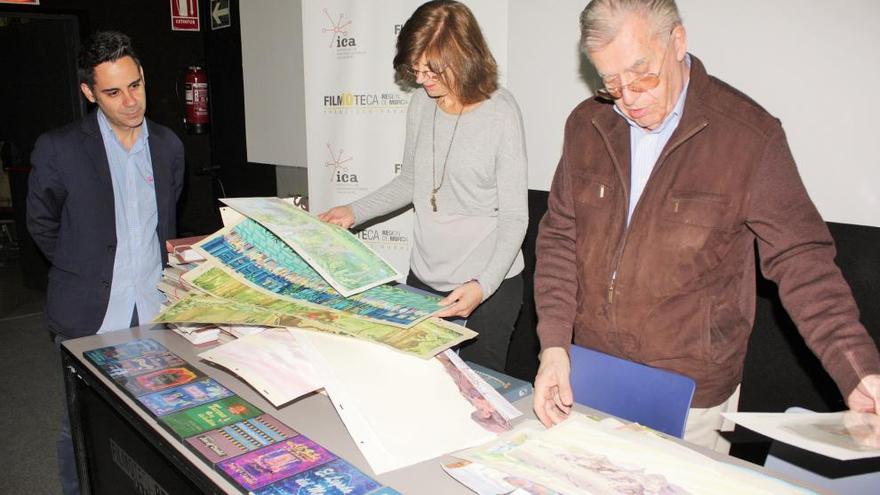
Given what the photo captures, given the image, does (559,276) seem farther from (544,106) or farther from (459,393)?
(544,106)

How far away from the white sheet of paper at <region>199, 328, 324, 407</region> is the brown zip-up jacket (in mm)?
546

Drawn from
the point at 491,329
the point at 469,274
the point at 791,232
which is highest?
the point at 791,232

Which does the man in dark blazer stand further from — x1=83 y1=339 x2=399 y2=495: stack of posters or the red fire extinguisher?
the red fire extinguisher

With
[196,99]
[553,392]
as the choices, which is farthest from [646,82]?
[196,99]

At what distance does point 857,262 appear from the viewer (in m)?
2.10

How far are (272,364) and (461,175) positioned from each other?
871 millimetres

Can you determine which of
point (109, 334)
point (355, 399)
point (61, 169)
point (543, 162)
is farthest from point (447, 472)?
point (543, 162)

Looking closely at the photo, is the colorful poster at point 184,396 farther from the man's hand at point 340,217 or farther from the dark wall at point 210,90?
the dark wall at point 210,90

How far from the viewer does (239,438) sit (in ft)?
4.25

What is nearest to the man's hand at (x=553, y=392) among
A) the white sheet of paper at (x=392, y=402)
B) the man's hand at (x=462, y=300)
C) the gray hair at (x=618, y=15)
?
the white sheet of paper at (x=392, y=402)

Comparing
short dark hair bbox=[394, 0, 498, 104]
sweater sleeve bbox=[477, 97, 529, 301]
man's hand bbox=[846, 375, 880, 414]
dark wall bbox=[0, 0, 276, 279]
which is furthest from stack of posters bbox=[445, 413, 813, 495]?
dark wall bbox=[0, 0, 276, 279]

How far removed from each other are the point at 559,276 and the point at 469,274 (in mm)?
582

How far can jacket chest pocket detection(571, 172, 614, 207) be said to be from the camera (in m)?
1.46

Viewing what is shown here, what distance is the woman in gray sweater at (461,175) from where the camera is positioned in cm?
192
